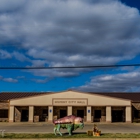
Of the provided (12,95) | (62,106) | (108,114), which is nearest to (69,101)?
(62,106)

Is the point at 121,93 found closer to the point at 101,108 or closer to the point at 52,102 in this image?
the point at 101,108

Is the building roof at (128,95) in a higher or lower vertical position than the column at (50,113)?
higher

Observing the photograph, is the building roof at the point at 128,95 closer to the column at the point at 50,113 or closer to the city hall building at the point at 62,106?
the city hall building at the point at 62,106

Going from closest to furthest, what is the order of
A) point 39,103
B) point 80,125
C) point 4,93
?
point 80,125, point 39,103, point 4,93

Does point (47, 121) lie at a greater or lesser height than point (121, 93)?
lesser

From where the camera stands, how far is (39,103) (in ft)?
132

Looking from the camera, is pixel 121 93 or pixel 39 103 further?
pixel 121 93

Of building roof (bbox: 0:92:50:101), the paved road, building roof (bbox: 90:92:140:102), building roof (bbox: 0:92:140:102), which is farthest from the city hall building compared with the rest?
the paved road

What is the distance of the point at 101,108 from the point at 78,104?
417 cm

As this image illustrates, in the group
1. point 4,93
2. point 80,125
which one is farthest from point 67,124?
point 4,93

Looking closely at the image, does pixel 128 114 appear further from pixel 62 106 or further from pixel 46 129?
pixel 46 129

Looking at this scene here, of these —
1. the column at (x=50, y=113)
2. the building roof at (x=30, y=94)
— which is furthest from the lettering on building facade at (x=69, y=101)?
the building roof at (x=30, y=94)

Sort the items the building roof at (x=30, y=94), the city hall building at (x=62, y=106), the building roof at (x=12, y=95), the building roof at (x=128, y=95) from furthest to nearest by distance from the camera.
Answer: the building roof at (x=128, y=95) → the building roof at (x=30, y=94) → the building roof at (x=12, y=95) → the city hall building at (x=62, y=106)

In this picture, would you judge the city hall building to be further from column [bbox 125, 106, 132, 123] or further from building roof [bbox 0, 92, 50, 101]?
building roof [bbox 0, 92, 50, 101]
